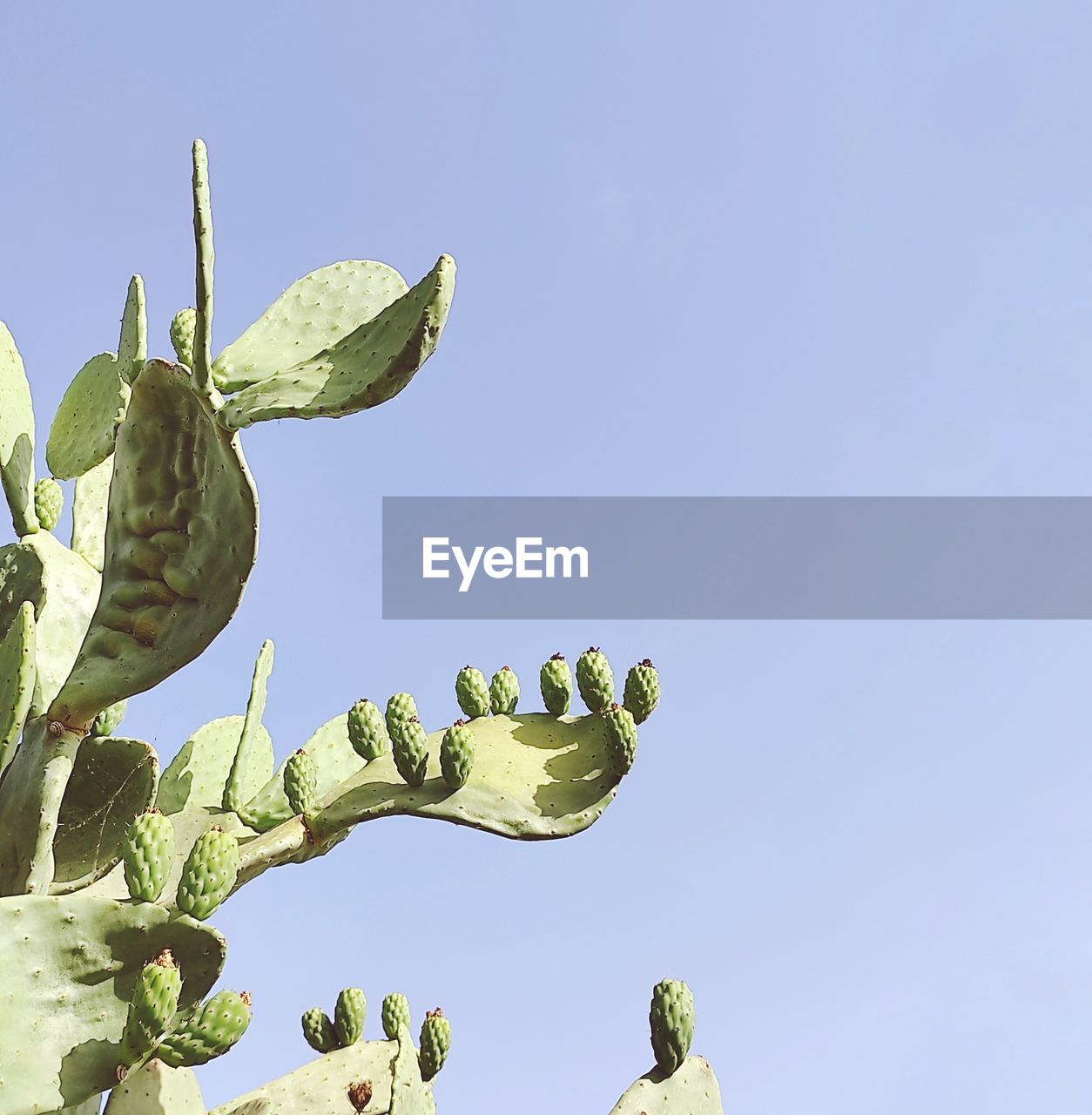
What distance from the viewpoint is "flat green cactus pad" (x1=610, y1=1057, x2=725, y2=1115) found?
264 cm

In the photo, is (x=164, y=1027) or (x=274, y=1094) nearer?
(x=164, y=1027)

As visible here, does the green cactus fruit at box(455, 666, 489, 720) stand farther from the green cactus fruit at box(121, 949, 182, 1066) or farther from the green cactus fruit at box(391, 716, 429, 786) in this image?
the green cactus fruit at box(121, 949, 182, 1066)

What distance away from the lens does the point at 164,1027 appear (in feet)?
6.70

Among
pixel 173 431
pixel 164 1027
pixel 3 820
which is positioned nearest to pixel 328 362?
pixel 173 431

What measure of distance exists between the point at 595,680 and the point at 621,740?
258 millimetres

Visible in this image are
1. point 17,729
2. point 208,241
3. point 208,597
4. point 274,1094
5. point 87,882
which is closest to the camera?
point 208,241

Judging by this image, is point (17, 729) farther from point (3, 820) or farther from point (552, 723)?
point (552, 723)

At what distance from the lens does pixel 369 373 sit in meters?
2.48

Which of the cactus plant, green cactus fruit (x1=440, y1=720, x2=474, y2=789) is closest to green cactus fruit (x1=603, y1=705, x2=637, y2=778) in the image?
the cactus plant

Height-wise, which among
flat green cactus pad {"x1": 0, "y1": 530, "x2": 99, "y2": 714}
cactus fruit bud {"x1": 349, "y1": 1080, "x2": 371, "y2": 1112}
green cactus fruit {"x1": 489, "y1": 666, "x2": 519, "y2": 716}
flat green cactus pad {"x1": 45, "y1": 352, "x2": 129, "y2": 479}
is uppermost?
flat green cactus pad {"x1": 45, "y1": 352, "x2": 129, "y2": 479}

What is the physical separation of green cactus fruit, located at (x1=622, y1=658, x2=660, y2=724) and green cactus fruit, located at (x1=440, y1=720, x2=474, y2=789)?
426mm

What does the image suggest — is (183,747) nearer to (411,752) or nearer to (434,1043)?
(411,752)

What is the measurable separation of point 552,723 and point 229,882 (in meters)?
1.12

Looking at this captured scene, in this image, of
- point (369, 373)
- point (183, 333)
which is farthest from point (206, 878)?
point (183, 333)
